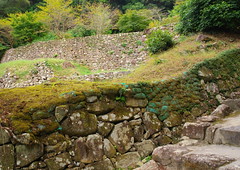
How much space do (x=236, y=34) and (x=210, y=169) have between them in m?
8.17

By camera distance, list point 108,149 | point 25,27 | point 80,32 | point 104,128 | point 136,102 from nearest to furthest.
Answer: point 108,149
point 104,128
point 136,102
point 25,27
point 80,32

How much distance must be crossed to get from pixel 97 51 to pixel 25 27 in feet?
25.5

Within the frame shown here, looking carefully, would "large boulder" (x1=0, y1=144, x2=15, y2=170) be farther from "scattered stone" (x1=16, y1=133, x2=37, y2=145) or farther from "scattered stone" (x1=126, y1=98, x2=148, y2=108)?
"scattered stone" (x1=126, y1=98, x2=148, y2=108)

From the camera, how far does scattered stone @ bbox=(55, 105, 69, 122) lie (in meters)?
2.93

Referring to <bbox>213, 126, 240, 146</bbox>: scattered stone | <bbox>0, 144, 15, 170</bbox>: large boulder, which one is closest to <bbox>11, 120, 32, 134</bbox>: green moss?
<bbox>0, 144, 15, 170</bbox>: large boulder

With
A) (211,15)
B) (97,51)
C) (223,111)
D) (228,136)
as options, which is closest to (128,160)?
(228,136)

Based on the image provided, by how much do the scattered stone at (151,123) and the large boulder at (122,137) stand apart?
378 mm

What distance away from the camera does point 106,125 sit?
326cm

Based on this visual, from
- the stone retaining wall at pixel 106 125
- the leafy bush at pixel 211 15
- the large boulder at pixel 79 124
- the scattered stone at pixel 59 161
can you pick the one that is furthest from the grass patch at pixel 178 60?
the scattered stone at pixel 59 161

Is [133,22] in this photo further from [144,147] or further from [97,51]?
[144,147]

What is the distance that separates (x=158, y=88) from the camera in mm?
4109

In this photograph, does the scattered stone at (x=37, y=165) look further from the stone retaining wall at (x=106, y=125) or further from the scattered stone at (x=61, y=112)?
the scattered stone at (x=61, y=112)

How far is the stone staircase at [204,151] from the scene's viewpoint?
1.88 m

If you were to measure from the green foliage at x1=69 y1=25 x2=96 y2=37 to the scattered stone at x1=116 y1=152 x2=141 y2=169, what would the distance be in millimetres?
14433
